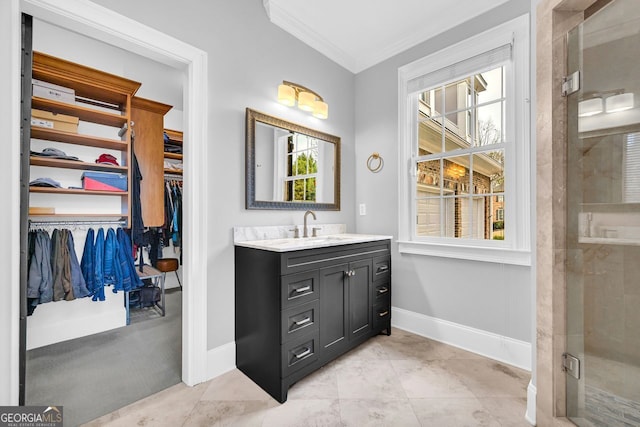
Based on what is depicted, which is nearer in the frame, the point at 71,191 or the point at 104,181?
the point at 71,191

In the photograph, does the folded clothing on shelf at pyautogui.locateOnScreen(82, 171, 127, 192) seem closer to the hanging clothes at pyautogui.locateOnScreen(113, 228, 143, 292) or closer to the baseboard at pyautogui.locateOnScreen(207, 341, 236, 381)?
the hanging clothes at pyautogui.locateOnScreen(113, 228, 143, 292)

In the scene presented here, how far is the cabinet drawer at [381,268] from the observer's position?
91.9 inches

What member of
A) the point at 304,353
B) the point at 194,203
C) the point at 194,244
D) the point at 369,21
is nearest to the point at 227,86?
the point at 194,203

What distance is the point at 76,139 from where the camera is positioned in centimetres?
257

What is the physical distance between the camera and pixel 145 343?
2.40 meters

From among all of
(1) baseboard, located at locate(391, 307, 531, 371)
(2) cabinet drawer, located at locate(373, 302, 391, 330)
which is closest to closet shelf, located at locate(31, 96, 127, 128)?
(2) cabinet drawer, located at locate(373, 302, 391, 330)

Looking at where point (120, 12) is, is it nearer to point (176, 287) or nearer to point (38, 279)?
point (38, 279)

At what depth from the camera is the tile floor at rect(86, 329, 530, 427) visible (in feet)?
4.80

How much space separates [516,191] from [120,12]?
2798 mm

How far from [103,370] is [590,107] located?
130 inches

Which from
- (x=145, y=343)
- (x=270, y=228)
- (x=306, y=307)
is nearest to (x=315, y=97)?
(x=270, y=228)

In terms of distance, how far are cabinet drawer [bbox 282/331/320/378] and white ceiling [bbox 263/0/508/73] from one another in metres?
2.48

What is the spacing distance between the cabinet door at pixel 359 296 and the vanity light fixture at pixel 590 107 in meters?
1.54

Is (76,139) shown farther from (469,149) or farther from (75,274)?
(469,149)
